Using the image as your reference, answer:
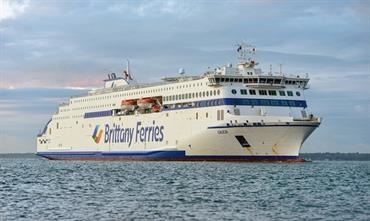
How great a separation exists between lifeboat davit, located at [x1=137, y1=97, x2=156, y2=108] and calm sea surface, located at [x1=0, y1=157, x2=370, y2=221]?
25.3 meters

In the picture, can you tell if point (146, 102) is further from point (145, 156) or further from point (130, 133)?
point (145, 156)

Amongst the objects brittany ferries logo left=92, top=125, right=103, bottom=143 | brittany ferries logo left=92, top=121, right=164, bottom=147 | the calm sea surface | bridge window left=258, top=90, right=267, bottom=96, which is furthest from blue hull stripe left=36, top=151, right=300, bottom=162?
the calm sea surface

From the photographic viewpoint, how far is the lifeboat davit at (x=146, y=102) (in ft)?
251

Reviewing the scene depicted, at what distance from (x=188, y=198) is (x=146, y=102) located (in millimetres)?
43349

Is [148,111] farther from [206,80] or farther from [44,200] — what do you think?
[44,200]

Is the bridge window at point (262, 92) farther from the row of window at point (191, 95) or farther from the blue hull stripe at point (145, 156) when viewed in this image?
the blue hull stripe at point (145, 156)

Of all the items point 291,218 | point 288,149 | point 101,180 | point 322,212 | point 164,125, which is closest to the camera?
point 291,218

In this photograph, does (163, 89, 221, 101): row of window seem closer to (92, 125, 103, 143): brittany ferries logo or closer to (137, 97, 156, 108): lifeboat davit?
(137, 97, 156, 108): lifeboat davit

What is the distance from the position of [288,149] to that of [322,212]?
34683mm

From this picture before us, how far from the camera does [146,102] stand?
77125mm

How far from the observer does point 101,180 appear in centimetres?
4778

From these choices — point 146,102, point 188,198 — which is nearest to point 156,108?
point 146,102

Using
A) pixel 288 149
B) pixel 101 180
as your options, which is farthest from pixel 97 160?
pixel 101 180

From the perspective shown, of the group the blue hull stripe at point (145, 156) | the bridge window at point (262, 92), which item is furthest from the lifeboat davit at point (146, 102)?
the bridge window at point (262, 92)
